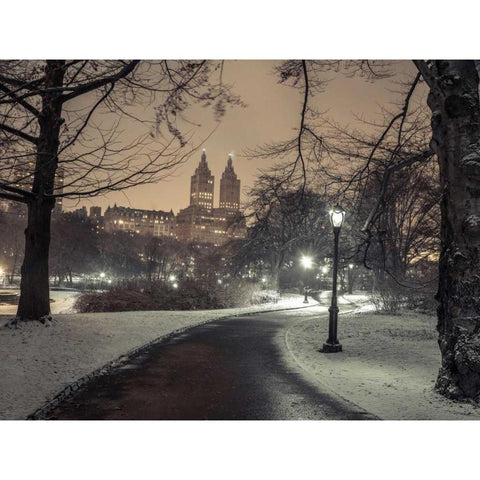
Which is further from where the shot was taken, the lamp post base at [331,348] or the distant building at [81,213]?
the distant building at [81,213]

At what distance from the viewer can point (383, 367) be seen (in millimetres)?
8312

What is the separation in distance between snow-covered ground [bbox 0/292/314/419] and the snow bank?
12.1 feet

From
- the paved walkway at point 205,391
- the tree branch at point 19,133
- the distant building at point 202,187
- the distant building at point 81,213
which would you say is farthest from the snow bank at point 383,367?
the distant building at point 81,213

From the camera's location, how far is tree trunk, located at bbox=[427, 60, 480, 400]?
18.8 feet

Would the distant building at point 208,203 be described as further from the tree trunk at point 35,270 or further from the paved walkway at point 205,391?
the paved walkway at point 205,391

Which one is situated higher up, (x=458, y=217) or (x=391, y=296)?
(x=458, y=217)

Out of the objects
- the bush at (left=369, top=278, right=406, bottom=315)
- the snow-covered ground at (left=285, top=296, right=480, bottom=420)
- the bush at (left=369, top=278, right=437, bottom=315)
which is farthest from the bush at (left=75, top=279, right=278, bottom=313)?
the snow-covered ground at (left=285, top=296, right=480, bottom=420)

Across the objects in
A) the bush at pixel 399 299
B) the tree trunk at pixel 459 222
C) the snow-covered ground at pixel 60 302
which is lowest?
the snow-covered ground at pixel 60 302

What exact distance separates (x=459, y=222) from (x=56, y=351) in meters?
7.00

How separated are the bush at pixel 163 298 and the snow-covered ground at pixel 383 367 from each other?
773cm

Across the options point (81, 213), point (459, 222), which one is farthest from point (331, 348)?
point (81, 213)

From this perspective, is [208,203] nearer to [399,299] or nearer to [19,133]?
[19,133]

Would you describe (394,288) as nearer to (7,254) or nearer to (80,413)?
(80,413)

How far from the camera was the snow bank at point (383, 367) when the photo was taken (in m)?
5.66
